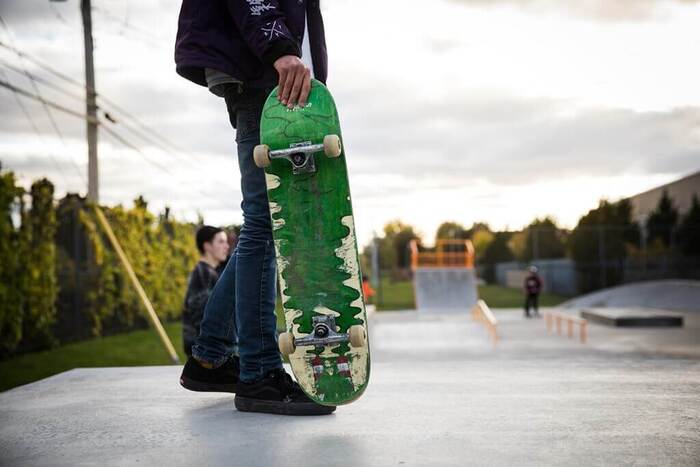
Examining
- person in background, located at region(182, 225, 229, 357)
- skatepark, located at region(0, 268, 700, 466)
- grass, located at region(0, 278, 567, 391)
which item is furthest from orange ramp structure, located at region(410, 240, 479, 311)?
skatepark, located at region(0, 268, 700, 466)

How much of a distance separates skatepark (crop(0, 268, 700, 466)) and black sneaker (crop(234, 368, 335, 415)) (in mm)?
41

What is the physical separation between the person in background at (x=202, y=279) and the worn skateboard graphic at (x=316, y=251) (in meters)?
3.07

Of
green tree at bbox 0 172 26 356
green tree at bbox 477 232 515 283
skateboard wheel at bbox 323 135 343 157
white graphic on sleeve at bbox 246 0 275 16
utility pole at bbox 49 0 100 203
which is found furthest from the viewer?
green tree at bbox 477 232 515 283

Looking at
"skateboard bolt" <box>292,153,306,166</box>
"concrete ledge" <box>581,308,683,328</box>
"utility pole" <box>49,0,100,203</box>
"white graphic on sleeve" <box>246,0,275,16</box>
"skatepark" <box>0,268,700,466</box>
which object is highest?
"utility pole" <box>49,0,100,203</box>

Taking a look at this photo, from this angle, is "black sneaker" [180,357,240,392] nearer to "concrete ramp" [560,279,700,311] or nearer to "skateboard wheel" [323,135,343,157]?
"skateboard wheel" [323,135,343,157]

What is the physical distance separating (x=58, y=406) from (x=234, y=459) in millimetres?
1007

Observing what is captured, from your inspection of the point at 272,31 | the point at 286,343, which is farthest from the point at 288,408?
the point at 272,31

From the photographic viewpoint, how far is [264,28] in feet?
6.35

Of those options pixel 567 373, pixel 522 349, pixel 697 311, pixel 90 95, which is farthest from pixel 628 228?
→ pixel 567 373

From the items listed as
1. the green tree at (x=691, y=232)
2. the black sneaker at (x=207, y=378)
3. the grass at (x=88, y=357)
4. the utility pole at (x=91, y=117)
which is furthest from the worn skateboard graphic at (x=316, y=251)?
the green tree at (x=691, y=232)

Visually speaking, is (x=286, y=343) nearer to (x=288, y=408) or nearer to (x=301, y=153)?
(x=288, y=408)

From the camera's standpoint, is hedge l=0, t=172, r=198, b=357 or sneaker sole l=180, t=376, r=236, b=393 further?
hedge l=0, t=172, r=198, b=357

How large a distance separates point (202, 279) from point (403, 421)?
132 inches

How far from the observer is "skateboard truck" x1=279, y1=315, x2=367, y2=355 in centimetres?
190
